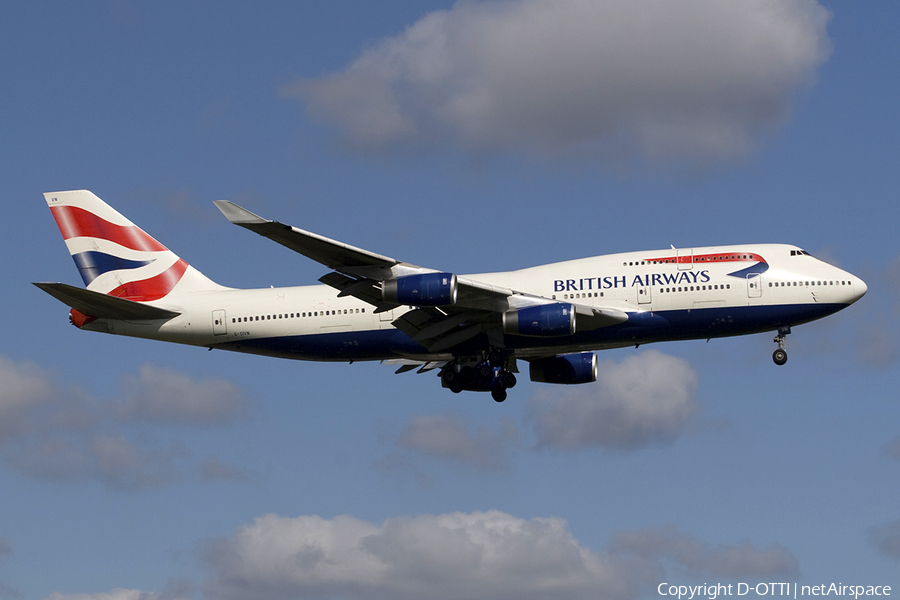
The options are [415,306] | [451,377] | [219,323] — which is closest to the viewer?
[415,306]

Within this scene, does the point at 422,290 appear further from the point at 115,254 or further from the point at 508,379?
the point at 115,254

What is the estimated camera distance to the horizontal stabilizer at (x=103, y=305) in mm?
43906

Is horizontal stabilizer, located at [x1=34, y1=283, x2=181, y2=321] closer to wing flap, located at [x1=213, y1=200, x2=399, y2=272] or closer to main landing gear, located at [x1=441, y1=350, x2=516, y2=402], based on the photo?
wing flap, located at [x1=213, y1=200, x2=399, y2=272]

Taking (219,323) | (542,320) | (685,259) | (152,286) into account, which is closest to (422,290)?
(542,320)

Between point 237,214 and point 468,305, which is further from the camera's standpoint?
point 468,305

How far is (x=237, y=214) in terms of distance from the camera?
36875 millimetres

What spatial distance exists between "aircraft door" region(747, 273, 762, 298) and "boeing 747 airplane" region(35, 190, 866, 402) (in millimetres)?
40

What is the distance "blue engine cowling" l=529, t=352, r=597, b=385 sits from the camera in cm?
5072

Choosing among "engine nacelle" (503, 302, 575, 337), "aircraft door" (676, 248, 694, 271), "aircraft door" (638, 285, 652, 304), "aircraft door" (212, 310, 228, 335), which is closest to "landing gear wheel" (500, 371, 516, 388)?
"engine nacelle" (503, 302, 575, 337)

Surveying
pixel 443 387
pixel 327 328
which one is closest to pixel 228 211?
pixel 327 328

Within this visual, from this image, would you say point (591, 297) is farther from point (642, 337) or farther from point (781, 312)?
point (781, 312)

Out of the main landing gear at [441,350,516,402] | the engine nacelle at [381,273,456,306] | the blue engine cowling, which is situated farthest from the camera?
the blue engine cowling

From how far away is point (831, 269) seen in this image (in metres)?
44.0

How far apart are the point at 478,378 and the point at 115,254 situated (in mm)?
18309
